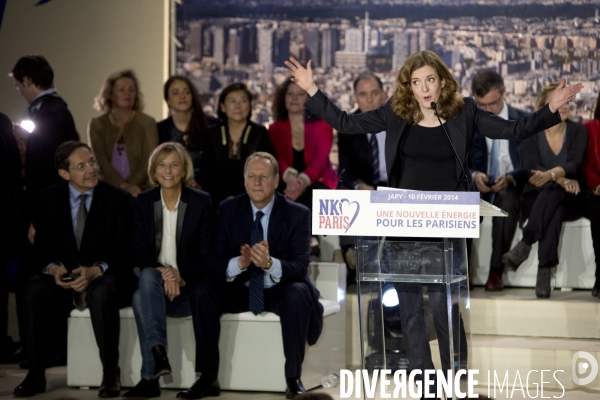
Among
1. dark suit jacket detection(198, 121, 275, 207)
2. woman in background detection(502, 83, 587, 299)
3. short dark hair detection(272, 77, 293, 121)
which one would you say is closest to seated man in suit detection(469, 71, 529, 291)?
woman in background detection(502, 83, 587, 299)

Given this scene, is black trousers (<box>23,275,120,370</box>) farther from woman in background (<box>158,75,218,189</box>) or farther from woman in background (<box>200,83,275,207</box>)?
woman in background (<box>158,75,218,189</box>)

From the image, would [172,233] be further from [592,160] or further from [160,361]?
[592,160]

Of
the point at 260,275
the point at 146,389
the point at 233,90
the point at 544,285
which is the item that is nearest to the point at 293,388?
the point at 260,275

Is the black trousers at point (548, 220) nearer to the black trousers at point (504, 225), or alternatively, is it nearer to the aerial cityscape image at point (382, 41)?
the black trousers at point (504, 225)

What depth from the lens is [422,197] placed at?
3191mm

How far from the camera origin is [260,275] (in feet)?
15.3

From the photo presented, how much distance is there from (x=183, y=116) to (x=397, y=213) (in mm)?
3100

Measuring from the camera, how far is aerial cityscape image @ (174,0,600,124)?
258 inches

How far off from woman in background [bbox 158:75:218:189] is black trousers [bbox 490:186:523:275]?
2005 millimetres

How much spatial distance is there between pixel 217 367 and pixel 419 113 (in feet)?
5.93

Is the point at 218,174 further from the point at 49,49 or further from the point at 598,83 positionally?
the point at 598,83

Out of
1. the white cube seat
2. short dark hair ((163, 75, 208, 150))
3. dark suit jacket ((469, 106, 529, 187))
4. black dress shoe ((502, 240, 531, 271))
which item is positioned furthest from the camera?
short dark hair ((163, 75, 208, 150))

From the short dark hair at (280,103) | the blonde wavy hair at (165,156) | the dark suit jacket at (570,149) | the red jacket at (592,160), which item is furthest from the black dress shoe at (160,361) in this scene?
the red jacket at (592,160)

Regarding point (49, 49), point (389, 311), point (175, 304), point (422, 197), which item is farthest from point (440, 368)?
point (49, 49)
